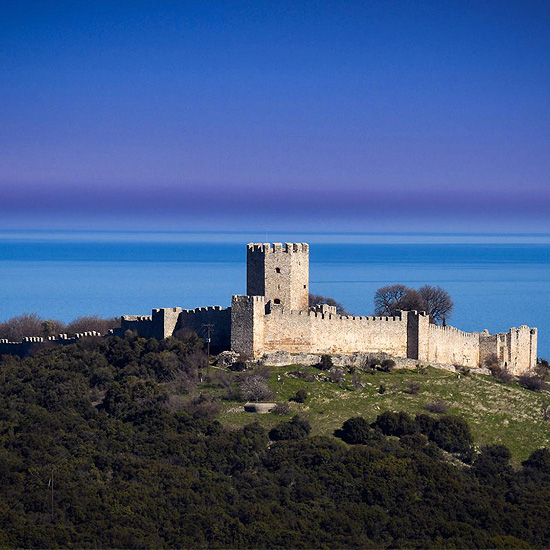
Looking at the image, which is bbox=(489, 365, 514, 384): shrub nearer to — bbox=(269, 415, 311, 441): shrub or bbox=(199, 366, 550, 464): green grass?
bbox=(199, 366, 550, 464): green grass

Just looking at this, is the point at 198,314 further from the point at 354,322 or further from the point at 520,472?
the point at 520,472

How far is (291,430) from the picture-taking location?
4247 cm

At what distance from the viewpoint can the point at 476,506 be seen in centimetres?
3744

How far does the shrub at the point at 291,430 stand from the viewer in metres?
42.3

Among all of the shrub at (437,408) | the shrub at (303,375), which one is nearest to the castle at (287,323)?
the shrub at (303,375)

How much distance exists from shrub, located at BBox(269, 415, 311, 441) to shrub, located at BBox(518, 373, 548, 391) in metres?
12.8

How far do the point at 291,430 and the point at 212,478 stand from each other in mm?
4175

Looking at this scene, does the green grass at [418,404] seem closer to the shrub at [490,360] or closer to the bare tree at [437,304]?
the shrub at [490,360]

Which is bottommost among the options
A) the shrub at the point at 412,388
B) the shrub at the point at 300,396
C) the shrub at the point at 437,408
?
the shrub at the point at 437,408

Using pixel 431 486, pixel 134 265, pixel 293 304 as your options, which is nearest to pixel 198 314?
pixel 293 304

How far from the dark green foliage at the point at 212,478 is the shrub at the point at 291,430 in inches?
1.9

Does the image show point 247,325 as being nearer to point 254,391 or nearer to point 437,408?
point 254,391

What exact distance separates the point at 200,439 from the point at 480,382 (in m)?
13.8

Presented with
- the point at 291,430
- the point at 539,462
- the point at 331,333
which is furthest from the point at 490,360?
the point at 291,430
